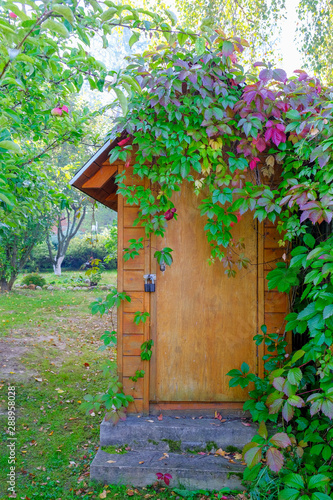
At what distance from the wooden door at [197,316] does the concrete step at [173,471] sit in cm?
54

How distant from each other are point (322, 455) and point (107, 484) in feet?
5.60

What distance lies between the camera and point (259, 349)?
3.44 meters

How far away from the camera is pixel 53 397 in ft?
15.7

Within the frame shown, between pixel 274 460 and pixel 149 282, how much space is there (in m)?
1.76

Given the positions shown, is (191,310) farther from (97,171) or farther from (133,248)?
(97,171)

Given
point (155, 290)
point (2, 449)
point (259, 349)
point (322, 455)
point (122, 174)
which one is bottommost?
point (2, 449)

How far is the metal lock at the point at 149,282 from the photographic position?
343 cm

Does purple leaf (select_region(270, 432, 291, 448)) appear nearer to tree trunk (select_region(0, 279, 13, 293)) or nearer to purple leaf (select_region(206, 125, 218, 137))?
purple leaf (select_region(206, 125, 218, 137))

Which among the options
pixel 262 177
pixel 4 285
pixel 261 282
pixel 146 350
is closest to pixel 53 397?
pixel 146 350

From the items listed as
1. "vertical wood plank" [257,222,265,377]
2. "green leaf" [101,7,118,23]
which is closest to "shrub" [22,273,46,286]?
"vertical wood plank" [257,222,265,377]

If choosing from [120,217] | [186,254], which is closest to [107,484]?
[186,254]

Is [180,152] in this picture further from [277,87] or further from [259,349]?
[259,349]

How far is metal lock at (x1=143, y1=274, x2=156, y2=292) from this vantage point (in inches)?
135

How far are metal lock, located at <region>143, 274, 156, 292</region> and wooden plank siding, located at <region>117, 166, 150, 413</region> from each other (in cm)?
4
